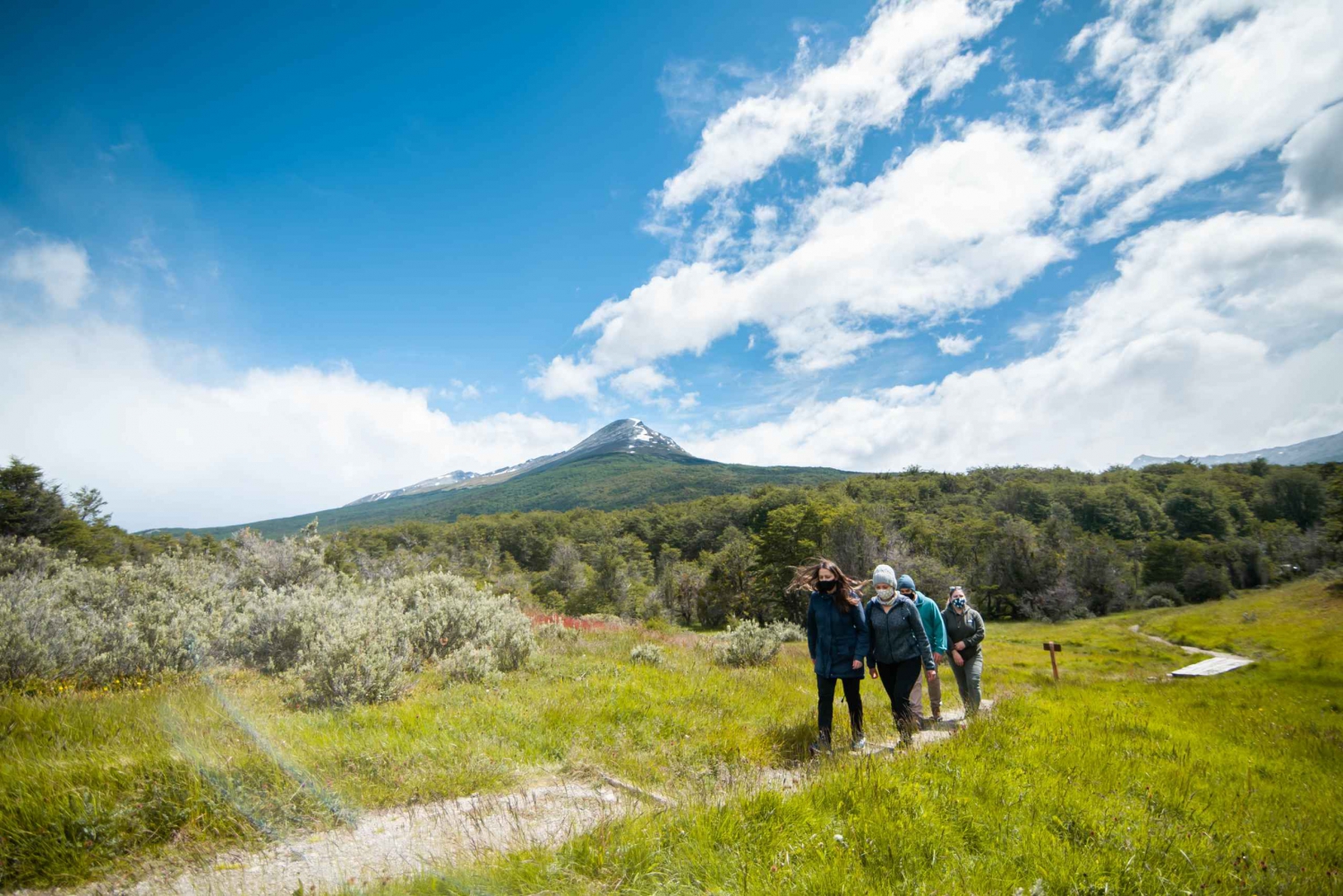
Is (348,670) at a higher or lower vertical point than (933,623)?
higher

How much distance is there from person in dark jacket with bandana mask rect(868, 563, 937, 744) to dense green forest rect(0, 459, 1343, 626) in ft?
64.8

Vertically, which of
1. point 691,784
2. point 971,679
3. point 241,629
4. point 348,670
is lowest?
point 971,679

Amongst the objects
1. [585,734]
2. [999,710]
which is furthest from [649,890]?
[999,710]

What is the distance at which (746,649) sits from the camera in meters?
12.2

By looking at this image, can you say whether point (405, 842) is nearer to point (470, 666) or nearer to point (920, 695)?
point (470, 666)

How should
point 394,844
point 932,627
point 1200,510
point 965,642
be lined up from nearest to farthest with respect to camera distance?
1. point 394,844
2. point 932,627
3. point 965,642
4. point 1200,510

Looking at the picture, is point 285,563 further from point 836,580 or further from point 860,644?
point 860,644

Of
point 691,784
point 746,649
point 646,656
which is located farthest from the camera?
point 746,649

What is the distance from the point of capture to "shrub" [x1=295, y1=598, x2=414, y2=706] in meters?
7.12

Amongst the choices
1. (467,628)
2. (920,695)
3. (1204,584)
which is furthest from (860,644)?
(1204,584)

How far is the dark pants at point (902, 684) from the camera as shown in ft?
21.6

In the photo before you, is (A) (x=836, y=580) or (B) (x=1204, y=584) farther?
(B) (x=1204, y=584)

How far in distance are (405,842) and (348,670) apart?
414cm

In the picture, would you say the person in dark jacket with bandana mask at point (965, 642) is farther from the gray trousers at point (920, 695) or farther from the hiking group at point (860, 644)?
the hiking group at point (860, 644)
